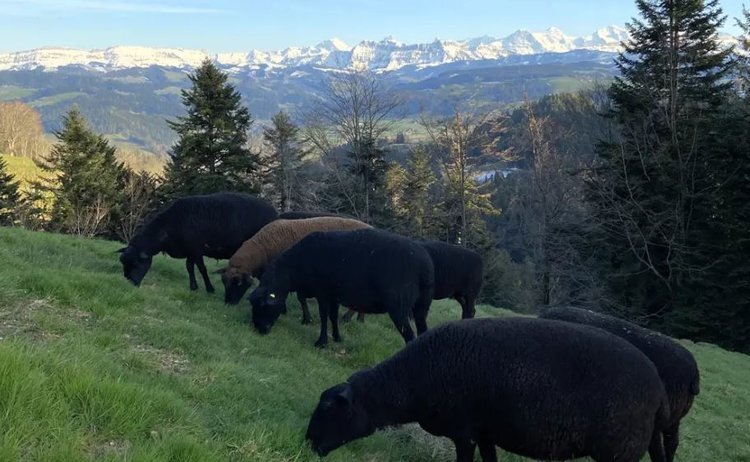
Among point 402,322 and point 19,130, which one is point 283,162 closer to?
point 402,322

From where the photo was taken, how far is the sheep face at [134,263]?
37.1 feet

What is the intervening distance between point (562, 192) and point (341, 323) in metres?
32.3

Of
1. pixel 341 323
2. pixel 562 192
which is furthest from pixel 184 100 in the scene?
pixel 341 323

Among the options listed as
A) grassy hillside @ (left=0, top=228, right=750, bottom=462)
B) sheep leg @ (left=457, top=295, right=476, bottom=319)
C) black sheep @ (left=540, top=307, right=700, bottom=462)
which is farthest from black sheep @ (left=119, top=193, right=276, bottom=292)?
black sheep @ (left=540, top=307, right=700, bottom=462)

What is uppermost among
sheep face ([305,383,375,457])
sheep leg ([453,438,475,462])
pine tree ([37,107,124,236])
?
sheep face ([305,383,375,457])

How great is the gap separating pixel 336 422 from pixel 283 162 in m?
40.8

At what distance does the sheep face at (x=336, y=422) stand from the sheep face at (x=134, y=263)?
7.00 meters

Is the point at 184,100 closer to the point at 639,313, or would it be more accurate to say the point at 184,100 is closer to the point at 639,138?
the point at 639,138

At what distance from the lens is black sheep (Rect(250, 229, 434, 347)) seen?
9.38 meters

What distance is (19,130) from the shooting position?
10756cm

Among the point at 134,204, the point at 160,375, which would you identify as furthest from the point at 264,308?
the point at 134,204

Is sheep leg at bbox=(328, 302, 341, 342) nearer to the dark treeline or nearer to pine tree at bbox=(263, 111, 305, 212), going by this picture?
the dark treeline

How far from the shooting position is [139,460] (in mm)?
3641

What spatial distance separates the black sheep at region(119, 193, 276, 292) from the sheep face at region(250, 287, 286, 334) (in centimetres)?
297
